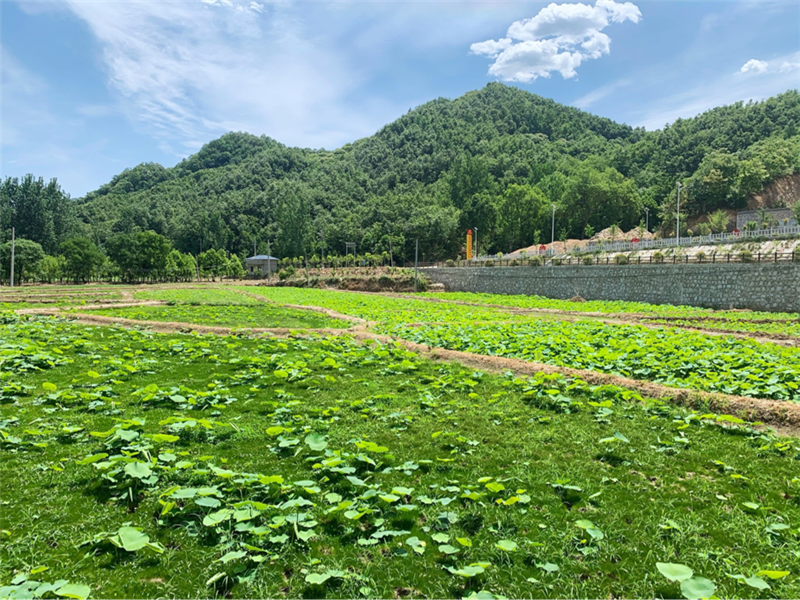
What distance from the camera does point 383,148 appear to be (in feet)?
447

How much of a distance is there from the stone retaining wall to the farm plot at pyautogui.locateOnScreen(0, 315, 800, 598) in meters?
28.4

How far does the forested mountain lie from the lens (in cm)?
8000

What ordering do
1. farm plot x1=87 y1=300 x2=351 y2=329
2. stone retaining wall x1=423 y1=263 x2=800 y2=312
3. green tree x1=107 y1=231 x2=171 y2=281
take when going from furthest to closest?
green tree x1=107 y1=231 x2=171 y2=281 → stone retaining wall x1=423 y1=263 x2=800 y2=312 → farm plot x1=87 y1=300 x2=351 y2=329

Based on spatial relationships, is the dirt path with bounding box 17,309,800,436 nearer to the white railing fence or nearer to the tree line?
the white railing fence

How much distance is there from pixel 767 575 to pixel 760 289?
1311 inches

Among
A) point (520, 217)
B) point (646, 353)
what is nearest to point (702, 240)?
point (520, 217)

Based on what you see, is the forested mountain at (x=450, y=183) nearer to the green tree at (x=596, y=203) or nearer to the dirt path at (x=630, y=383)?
the green tree at (x=596, y=203)

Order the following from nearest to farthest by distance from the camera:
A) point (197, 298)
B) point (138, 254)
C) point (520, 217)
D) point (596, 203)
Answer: point (197, 298) < point (138, 254) < point (520, 217) < point (596, 203)

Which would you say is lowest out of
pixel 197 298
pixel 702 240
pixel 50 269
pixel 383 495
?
pixel 383 495

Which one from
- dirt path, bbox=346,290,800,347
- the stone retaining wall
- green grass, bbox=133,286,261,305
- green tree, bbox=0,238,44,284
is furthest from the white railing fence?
green tree, bbox=0,238,44,284

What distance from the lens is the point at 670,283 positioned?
34.1 metres

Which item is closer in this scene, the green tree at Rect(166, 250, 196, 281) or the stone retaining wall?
the stone retaining wall

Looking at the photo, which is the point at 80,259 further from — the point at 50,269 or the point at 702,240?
the point at 702,240

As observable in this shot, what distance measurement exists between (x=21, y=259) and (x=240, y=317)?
64.3 m
